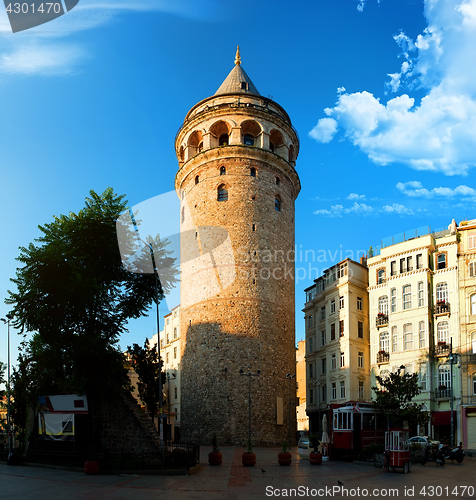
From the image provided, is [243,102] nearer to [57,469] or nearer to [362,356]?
[362,356]

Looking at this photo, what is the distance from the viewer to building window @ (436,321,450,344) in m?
38.3

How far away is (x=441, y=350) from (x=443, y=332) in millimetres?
1372

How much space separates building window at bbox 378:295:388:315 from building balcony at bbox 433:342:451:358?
543cm

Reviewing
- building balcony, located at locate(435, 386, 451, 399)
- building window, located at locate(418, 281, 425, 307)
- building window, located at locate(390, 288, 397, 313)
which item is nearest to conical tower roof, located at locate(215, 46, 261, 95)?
building window, located at locate(390, 288, 397, 313)

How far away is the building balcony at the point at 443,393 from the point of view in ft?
122

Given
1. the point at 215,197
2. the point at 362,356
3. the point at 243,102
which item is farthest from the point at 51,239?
the point at 362,356

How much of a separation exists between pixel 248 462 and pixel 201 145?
30110mm

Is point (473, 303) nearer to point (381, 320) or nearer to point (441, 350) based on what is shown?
point (441, 350)

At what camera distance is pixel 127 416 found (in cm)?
2756

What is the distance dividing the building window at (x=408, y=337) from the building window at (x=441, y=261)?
16.9 feet

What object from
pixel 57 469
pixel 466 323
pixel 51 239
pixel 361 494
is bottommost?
pixel 57 469

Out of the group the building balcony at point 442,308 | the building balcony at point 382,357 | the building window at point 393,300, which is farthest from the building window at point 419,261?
the building balcony at point 382,357

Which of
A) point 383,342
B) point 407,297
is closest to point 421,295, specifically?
point 407,297

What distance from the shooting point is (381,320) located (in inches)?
1678
